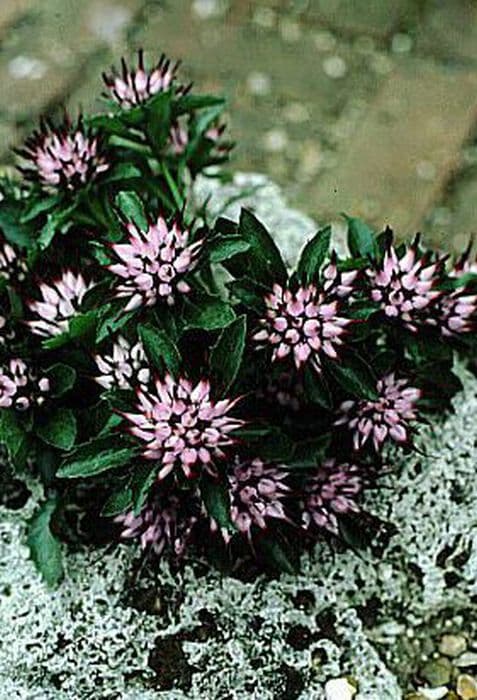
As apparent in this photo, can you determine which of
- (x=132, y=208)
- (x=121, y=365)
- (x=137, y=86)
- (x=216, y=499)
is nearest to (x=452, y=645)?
(x=216, y=499)

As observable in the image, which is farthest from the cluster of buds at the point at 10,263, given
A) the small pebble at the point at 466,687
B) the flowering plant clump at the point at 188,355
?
Answer: the small pebble at the point at 466,687

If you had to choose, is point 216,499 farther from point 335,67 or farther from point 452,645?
point 335,67

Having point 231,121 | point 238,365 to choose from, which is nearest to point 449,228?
point 231,121

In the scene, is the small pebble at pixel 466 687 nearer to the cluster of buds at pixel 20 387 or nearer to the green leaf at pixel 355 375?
the green leaf at pixel 355 375

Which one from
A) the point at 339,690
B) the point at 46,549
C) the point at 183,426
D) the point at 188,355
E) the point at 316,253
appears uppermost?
the point at 316,253

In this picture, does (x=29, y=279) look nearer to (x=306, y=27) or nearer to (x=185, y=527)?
(x=185, y=527)

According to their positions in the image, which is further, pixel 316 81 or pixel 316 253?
pixel 316 81

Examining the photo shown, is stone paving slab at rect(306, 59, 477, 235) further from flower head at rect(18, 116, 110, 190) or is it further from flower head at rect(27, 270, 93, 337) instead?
flower head at rect(27, 270, 93, 337)

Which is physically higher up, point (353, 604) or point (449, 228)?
point (449, 228)
